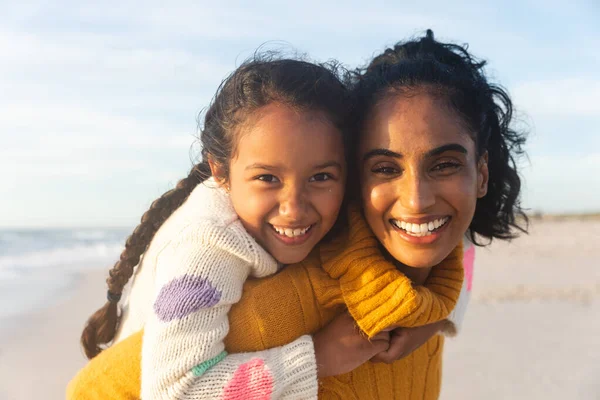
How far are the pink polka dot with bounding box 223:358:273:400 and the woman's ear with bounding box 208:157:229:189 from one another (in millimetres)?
772

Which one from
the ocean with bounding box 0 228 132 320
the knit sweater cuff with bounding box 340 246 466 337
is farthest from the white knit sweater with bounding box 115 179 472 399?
the ocean with bounding box 0 228 132 320

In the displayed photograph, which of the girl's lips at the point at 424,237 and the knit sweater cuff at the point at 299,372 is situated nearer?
the knit sweater cuff at the point at 299,372

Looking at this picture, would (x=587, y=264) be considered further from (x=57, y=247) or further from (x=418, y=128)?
(x=57, y=247)

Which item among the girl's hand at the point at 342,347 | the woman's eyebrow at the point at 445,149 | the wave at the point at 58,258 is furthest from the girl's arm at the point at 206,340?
the wave at the point at 58,258

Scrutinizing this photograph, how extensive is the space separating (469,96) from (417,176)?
42 centimetres

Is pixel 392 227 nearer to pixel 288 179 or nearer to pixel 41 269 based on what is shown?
pixel 288 179

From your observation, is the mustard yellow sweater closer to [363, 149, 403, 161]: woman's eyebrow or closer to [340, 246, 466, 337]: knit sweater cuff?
[340, 246, 466, 337]: knit sweater cuff

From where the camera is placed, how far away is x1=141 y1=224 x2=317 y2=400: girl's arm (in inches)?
71.9

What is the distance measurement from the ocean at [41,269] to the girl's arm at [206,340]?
18.2ft

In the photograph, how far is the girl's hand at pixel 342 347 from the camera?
212 centimetres

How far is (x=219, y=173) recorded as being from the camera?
2377mm

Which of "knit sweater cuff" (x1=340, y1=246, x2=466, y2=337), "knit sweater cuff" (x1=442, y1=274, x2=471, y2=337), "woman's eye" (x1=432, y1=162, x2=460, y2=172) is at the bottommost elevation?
"knit sweater cuff" (x1=442, y1=274, x2=471, y2=337)

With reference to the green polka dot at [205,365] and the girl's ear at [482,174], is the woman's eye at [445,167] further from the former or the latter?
the green polka dot at [205,365]

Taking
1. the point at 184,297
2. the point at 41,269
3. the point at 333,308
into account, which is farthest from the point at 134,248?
the point at 41,269
